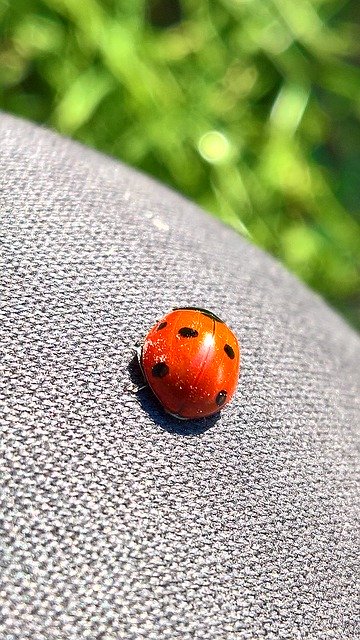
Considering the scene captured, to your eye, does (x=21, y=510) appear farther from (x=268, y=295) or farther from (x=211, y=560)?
(x=268, y=295)

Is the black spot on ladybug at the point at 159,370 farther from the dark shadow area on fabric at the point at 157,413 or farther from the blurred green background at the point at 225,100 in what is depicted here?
the blurred green background at the point at 225,100

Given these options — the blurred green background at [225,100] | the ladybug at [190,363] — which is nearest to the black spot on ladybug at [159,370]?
the ladybug at [190,363]

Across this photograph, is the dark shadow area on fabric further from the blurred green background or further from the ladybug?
the blurred green background

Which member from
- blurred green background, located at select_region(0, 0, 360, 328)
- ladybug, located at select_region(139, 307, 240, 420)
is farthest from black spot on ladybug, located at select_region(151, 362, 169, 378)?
blurred green background, located at select_region(0, 0, 360, 328)

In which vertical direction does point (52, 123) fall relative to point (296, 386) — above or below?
below

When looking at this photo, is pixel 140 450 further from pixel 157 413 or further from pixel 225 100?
pixel 225 100

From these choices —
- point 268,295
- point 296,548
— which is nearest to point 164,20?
point 268,295
